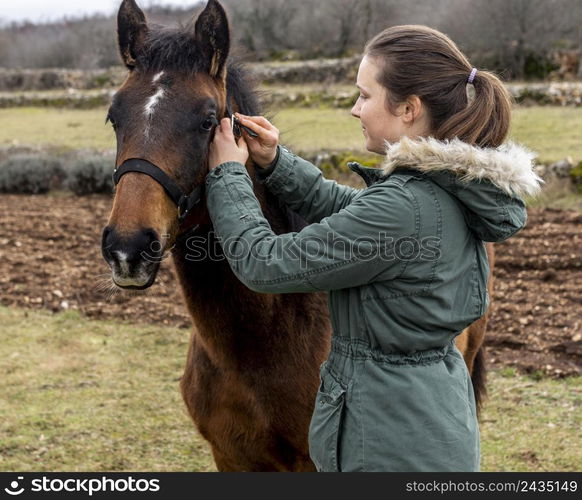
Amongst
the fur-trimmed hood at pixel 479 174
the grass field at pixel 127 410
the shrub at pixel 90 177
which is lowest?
the grass field at pixel 127 410

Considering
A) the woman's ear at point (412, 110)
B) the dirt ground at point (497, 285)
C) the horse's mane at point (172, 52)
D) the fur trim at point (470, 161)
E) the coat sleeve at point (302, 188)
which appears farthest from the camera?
the dirt ground at point (497, 285)

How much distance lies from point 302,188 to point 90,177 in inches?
467

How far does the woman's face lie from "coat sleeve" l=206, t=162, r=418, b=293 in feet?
0.64

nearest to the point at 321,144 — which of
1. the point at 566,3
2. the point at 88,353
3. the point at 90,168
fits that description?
the point at 90,168

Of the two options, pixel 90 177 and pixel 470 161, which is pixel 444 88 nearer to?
pixel 470 161

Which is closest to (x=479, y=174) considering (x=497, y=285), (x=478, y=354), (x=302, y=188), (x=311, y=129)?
(x=302, y=188)

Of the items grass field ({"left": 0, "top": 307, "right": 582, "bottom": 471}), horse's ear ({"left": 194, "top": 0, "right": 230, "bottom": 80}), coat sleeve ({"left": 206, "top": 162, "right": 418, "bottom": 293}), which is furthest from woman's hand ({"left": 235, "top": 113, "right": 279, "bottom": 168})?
grass field ({"left": 0, "top": 307, "right": 582, "bottom": 471})

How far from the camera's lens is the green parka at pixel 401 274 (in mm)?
1916

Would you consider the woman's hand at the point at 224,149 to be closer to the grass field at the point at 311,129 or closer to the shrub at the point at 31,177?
the grass field at the point at 311,129

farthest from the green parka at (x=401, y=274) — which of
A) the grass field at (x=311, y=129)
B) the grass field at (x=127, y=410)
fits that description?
the grass field at (x=311, y=129)

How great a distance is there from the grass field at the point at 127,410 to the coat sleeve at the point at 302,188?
281 cm

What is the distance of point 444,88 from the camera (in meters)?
2.00

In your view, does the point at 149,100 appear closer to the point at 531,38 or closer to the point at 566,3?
the point at 531,38
